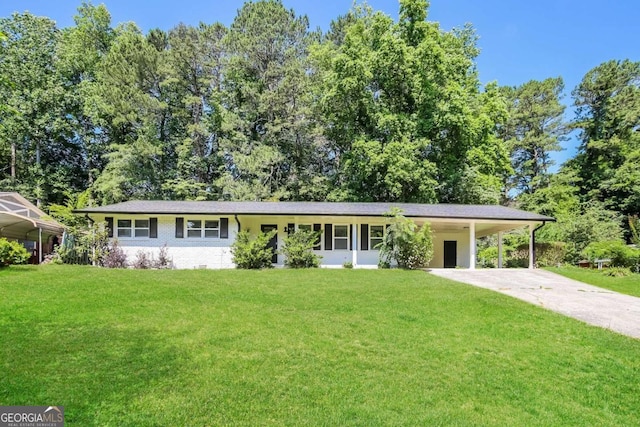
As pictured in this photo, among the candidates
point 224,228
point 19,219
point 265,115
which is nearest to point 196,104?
point 265,115

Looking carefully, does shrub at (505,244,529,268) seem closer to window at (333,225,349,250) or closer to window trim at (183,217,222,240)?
window at (333,225,349,250)

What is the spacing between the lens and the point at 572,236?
71.7ft

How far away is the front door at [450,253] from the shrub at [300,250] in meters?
8.20

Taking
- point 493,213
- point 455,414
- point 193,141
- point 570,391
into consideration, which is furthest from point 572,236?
point 193,141

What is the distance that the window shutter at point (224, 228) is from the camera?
17.8m

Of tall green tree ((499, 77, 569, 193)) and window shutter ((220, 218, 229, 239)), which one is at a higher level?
tall green tree ((499, 77, 569, 193))

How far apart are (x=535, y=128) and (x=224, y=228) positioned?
32.3 m

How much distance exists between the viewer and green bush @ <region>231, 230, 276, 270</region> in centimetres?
1622

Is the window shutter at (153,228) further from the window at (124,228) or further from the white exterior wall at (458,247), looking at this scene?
the white exterior wall at (458,247)

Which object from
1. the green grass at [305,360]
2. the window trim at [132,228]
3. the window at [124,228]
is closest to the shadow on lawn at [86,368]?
the green grass at [305,360]

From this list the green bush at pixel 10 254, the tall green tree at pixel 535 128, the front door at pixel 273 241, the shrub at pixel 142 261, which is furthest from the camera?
the tall green tree at pixel 535 128

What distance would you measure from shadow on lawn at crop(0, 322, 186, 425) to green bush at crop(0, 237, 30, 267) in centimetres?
903

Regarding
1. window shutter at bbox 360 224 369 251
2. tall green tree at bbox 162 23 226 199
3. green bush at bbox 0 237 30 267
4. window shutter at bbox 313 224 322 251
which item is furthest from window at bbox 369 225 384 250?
tall green tree at bbox 162 23 226 199

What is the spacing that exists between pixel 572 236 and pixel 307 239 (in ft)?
51.1
